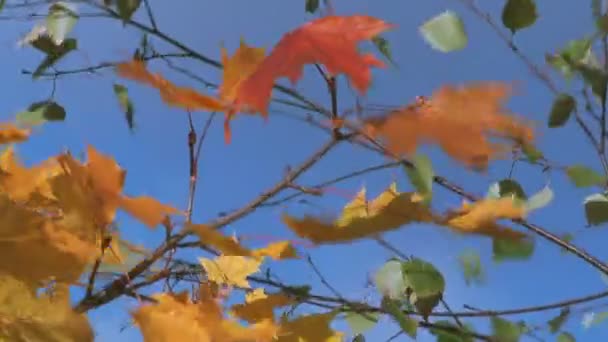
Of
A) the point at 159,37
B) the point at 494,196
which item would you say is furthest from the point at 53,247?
the point at 494,196

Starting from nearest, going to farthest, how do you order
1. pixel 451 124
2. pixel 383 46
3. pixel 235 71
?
1. pixel 451 124
2. pixel 235 71
3. pixel 383 46

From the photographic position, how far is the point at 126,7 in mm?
683

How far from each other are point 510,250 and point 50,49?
51cm

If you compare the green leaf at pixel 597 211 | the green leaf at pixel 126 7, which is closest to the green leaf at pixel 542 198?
the green leaf at pixel 597 211

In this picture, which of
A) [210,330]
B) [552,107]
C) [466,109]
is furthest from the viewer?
[552,107]

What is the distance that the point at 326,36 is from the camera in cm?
39

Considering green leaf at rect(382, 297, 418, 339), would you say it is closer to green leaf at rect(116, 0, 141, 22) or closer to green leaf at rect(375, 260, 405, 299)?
green leaf at rect(375, 260, 405, 299)

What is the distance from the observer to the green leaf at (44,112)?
796 millimetres

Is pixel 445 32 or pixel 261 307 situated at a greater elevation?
pixel 445 32

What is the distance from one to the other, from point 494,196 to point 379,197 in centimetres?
32

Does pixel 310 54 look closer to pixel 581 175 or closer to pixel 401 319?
pixel 401 319

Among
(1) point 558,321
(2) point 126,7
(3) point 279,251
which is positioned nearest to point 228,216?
(3) point 279,251

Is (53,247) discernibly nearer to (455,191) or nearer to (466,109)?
(466,109)

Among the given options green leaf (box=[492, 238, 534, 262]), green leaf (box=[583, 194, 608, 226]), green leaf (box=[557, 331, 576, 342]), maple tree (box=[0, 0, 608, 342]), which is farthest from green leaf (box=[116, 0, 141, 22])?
green leaf (box=[557, 331, 576, 342])
